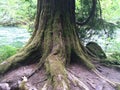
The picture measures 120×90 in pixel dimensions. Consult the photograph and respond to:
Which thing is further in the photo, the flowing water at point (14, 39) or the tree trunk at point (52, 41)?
the flowing water at point (14, 39)

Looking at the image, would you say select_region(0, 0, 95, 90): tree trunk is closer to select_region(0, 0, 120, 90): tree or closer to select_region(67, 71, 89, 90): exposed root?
select_region(0, 0, 120, 90): tree

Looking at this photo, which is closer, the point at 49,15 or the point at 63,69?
the point at 63,69

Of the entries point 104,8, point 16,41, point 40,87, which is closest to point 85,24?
point 104,8

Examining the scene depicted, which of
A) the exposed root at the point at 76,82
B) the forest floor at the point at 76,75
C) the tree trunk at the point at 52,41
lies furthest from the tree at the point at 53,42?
the exposed root at the point at 76,82

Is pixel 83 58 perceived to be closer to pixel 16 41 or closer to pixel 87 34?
pixel 87 34

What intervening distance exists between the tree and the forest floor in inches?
5.8

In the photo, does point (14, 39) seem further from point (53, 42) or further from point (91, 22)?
point (53, 42)

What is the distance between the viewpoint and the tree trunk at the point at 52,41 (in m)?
6.02

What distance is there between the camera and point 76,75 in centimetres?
570

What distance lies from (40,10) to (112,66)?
6.69ft

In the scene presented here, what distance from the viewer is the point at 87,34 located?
874 cm

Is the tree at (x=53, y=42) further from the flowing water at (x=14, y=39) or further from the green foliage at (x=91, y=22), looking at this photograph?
the flowing water at (x=14, y=39)

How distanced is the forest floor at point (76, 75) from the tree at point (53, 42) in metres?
0.15

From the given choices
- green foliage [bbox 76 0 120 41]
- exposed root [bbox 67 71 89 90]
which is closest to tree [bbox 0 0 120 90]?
exposed root [bbox 67 71 89 90]
